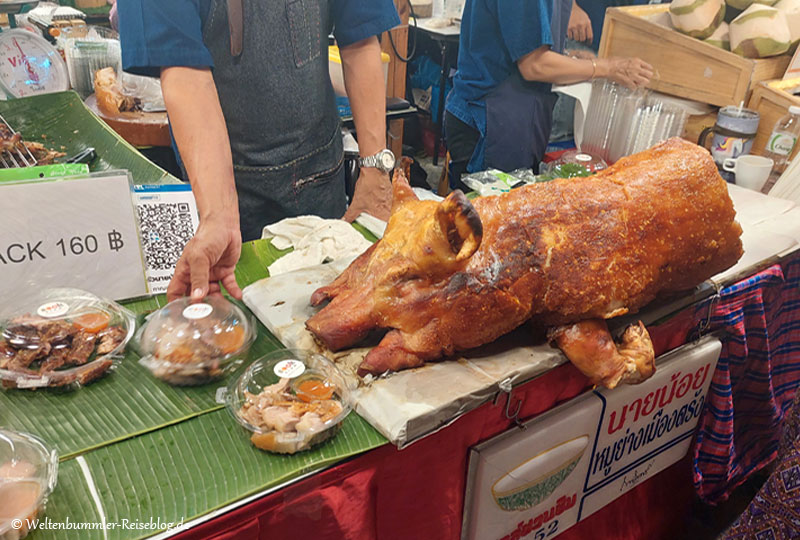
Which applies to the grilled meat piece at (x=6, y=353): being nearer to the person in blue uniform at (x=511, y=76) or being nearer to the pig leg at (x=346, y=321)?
the pig leg at (x=346, y=321)

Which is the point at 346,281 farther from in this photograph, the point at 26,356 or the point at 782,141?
the point at 782,141

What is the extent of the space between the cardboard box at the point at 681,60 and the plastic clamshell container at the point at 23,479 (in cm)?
304

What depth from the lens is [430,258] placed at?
3.87 ft

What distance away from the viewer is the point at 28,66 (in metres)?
3.52

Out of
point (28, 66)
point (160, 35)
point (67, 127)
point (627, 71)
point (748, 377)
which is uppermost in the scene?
point (160, 35)

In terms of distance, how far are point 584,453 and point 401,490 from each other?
0.57 metres

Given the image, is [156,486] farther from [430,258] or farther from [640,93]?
[640,93]

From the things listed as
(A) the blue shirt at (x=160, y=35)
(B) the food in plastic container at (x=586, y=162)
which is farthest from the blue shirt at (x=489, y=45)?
(A) the blue shirt at (x=160, y=35)

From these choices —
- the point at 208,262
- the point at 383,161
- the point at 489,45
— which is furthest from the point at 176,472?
the point at 489,45

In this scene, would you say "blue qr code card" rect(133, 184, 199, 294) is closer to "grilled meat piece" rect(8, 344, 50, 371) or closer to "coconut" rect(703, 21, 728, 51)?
"grilled meat piece" rect(8, 344, 50, 371)

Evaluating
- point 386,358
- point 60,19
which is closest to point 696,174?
point 386,358

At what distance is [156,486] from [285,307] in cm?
54

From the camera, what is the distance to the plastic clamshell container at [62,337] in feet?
3.95

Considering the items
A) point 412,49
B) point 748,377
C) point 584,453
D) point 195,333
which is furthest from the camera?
point 412,49
